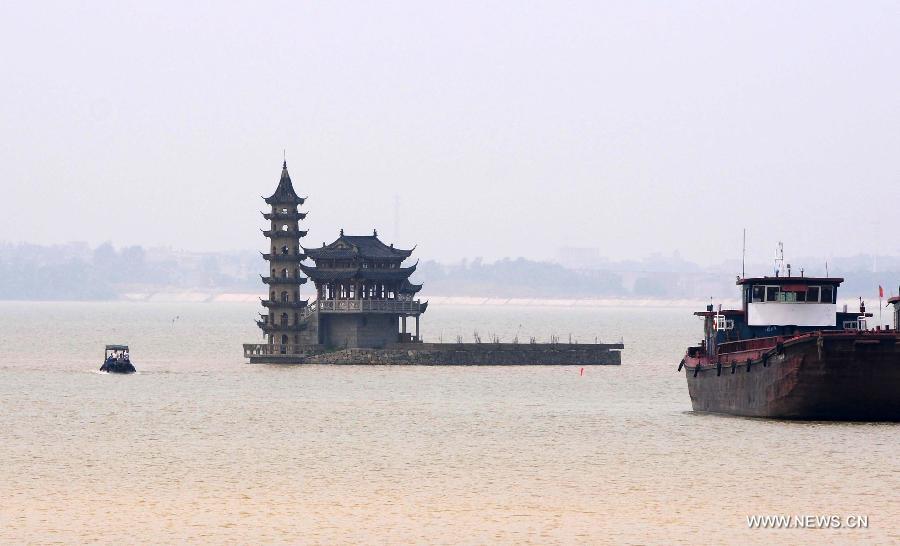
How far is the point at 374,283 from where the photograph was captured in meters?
140

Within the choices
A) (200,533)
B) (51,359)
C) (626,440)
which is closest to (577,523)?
(200,533)

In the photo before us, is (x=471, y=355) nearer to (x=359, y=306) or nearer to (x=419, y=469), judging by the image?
(x=359, y=306)

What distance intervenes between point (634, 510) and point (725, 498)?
413 centimetres

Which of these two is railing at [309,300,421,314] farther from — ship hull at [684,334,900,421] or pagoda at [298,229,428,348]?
ship hull at [684,334,900,421]

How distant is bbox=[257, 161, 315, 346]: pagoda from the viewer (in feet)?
452

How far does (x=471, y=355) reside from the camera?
139625 mm

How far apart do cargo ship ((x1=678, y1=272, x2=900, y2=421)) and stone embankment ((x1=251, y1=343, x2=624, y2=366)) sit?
52770mm

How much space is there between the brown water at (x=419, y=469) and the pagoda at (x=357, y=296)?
98.3ft

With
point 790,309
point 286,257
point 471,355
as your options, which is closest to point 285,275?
point 286,257

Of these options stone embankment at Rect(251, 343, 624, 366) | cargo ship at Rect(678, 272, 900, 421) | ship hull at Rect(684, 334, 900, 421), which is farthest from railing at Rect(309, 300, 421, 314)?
ship hull at Rect(684, 334, 900, 421)

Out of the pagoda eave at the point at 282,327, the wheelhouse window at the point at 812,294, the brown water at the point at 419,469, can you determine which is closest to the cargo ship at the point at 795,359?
the wheelhouse window at the point at 812,294

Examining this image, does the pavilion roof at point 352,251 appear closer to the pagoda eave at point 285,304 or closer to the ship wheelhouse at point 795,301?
the pagoda eave at point 285,304

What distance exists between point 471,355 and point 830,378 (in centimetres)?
7119

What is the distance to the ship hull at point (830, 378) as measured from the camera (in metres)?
68.8
